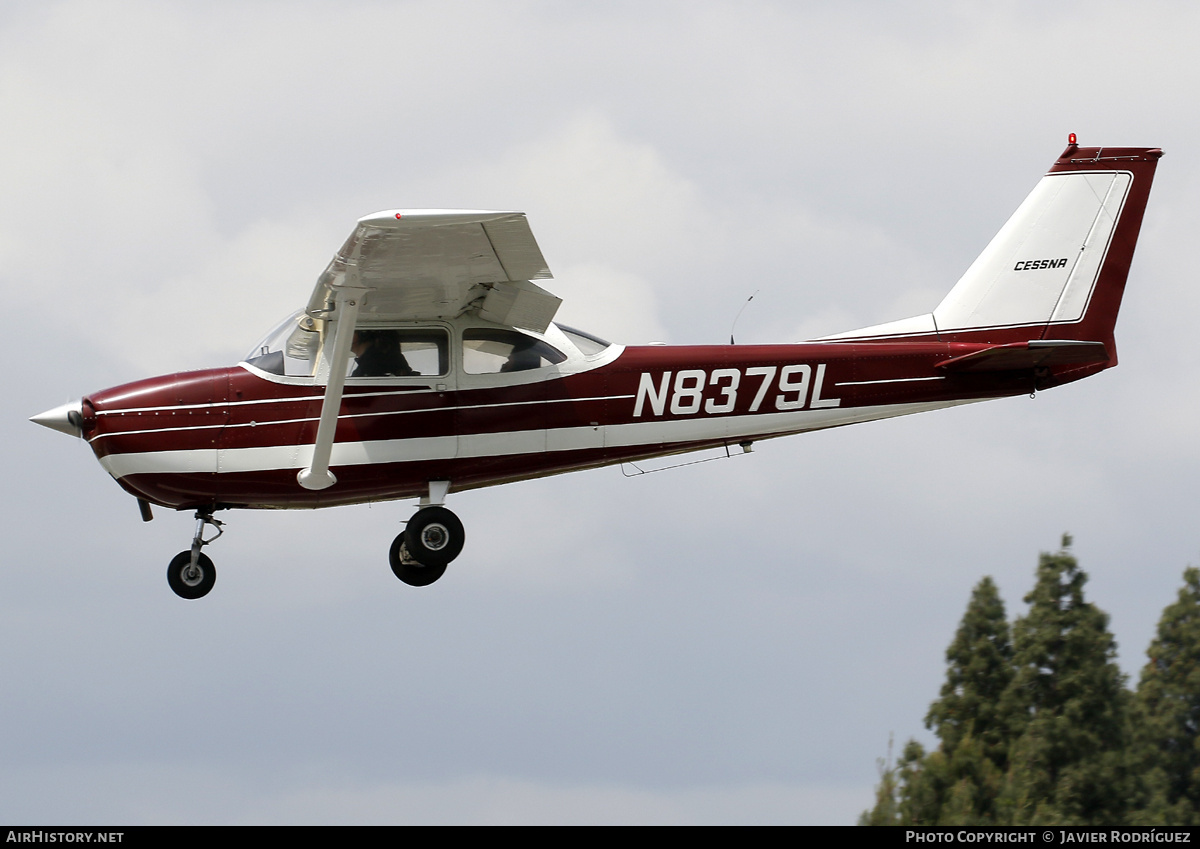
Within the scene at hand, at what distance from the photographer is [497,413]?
15.3 meters

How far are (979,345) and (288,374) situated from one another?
7.10m

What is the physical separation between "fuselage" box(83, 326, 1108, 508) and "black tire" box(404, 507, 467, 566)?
1.07 ft

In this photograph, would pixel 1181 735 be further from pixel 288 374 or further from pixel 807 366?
pixel 288 374

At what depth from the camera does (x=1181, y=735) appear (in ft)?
110

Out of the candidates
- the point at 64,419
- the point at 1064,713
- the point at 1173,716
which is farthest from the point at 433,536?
the point at 1173,716

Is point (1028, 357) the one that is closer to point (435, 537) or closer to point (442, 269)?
point (442, 269)

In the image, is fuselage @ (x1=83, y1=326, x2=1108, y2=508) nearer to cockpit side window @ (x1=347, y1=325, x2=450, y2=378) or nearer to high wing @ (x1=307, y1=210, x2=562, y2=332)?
cockpit side window @ (x1=347, y1=325, x2=450, y2=378)

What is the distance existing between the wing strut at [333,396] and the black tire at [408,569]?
54.1 inches

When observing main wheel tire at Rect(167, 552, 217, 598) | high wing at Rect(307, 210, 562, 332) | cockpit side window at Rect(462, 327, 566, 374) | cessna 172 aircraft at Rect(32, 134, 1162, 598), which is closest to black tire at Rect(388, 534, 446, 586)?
cessna 172 aircraft at Rect(32, 134, 1162, 598)

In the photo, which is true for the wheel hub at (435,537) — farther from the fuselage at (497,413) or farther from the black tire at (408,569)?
the black tire at (408,569)

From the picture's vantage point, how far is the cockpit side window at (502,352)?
50.3ft

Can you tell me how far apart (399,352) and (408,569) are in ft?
7.74

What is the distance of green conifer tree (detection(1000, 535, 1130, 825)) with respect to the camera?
2714 centimetres
